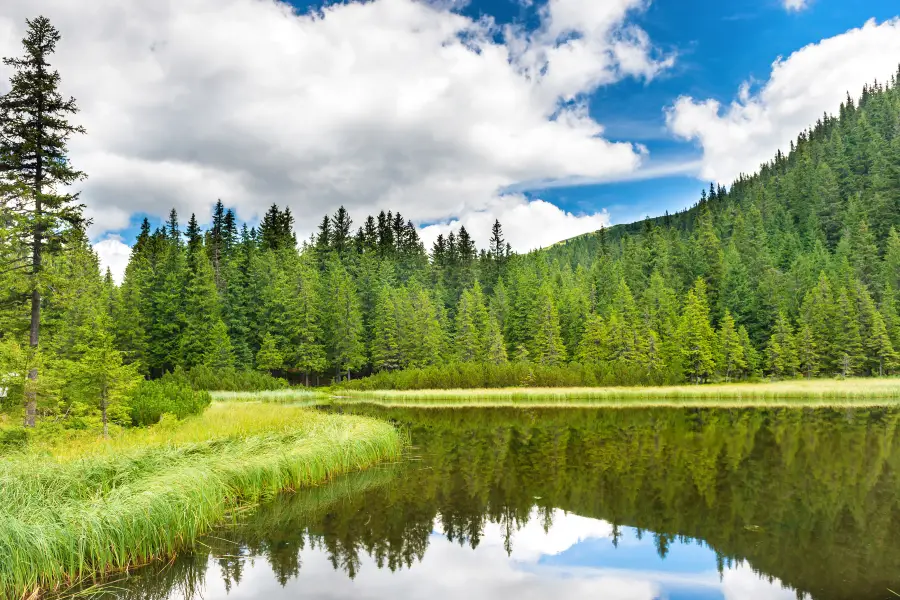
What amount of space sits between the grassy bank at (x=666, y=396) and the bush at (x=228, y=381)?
9369 mm

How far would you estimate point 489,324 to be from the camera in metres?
75.0

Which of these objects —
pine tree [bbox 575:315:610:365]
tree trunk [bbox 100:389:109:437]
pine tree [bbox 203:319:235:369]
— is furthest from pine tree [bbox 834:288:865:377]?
pine tree [bbox 203:319:235:369]

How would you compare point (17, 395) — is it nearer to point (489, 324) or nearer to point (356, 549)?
point (356, 549)

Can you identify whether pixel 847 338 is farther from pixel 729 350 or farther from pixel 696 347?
pixel 696 347

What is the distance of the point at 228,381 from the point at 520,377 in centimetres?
2927

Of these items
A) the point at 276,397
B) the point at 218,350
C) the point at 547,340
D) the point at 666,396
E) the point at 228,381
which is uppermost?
the point at 218,350

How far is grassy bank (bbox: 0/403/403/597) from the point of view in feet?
28.6

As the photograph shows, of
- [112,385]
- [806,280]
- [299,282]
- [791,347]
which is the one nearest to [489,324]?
[299,282]

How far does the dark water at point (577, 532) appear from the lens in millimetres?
9492

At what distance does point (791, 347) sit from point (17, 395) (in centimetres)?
7518

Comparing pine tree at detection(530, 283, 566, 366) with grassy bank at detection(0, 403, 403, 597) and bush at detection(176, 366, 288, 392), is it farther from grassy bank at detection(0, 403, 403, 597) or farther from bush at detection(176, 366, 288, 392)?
grassy bank at detection(0, 403, 403, 597)

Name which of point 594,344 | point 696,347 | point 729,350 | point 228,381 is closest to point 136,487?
point 228,381

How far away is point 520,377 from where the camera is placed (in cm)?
5469

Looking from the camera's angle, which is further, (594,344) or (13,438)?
(594,344)
